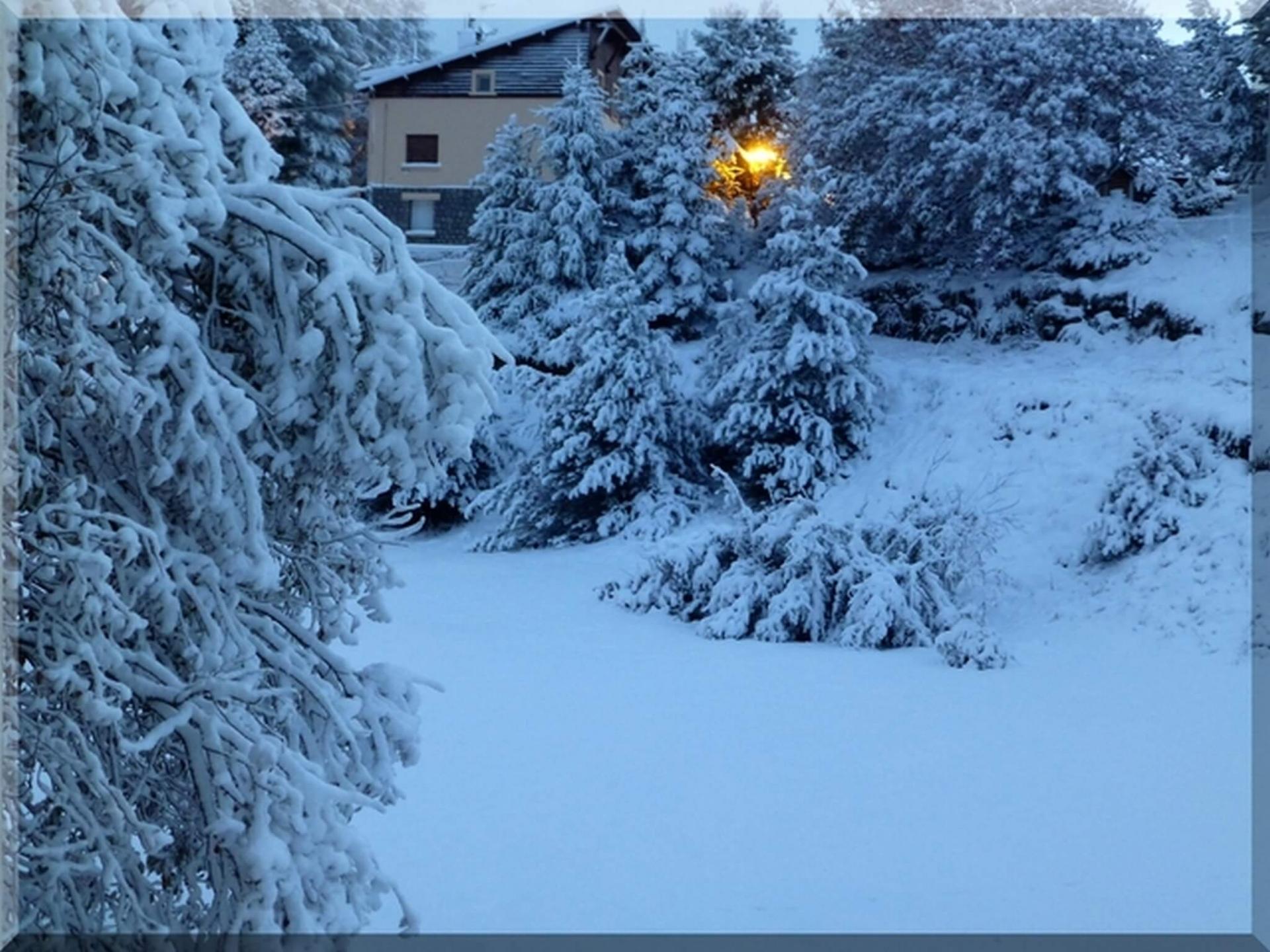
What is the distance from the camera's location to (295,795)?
9.16 ft

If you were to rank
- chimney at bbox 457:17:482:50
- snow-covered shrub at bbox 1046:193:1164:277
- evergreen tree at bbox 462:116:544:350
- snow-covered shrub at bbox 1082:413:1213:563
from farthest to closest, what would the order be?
chimney at bbox 457:17:482:50 < evergreen tree at bbox 462:116:544:350 < snow-covered shrub at bbox 1046:193:1164:277 < snow-covered shrub at bbox 1082:413:1213:563

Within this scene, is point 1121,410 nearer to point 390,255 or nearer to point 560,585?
point 560,585

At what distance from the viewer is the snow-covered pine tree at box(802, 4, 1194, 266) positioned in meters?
15.9

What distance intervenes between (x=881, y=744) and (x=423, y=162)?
57.0 feet

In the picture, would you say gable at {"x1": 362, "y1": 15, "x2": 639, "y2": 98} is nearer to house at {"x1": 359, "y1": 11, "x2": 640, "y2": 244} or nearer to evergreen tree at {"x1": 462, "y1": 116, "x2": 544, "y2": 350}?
house at {"x1": 359, "y1": 11, "x2": 640, "y2": 244}

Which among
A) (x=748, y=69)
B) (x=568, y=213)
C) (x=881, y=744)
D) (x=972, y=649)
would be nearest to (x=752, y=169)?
(x=748, y=69)

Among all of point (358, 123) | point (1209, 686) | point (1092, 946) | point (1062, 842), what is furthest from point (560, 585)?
point (358, 123)

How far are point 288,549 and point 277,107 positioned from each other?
1723 cm

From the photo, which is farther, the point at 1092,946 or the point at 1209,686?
the point at 1209,686

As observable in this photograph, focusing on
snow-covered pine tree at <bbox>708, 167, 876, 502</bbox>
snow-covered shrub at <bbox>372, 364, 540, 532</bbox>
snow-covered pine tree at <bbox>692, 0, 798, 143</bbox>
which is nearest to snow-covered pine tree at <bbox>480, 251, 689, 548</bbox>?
snow-covered shrub at <bbox>372, 364, 540, 532</bbox>

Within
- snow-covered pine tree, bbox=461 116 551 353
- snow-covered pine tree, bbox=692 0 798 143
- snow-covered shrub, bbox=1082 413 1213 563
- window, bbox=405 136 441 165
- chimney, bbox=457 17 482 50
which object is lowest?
snow-covered shrub, bbox=1082 413 1213 563

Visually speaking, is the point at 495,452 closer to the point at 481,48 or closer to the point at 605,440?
the point at 605,440

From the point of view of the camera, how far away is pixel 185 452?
2785mm

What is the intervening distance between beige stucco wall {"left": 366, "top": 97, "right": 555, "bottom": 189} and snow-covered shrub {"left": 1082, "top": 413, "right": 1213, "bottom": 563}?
13178 mm
